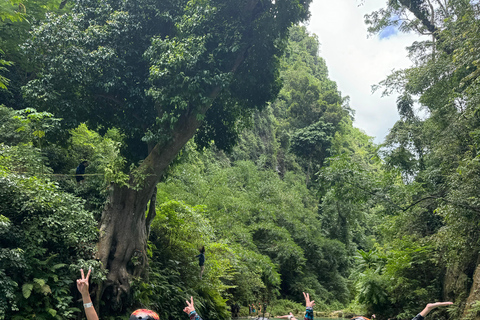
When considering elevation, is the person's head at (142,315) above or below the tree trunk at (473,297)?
below

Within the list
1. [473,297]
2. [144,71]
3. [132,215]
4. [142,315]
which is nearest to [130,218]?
[132,215]

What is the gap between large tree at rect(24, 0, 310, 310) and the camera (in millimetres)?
10219

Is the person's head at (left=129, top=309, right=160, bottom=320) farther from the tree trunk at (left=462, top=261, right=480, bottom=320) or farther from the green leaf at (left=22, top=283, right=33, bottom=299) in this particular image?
the tree trunk at (left=462, top=261, right=480, bottom=320)

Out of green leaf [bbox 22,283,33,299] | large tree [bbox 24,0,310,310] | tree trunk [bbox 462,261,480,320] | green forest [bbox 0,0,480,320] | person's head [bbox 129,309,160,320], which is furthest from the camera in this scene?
tree trunk [bbox 462,261,480,320]

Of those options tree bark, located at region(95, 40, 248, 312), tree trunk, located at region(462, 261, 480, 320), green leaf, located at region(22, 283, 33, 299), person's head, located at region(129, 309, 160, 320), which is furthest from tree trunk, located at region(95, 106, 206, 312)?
tree trunk, located at region(462, 261, 480, 320)

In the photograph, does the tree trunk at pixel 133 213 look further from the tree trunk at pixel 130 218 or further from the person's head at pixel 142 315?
the person's head at pixel 142 315

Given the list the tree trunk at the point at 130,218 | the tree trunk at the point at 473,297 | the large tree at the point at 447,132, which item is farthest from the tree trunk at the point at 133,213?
the tree trunk at the point at 473,297

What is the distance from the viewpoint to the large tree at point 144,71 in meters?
10.2

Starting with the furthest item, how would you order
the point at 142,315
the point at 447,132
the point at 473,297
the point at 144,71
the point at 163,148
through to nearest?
the point at 447,132, the point at 144,71, the point at 473,297, the point at 163,148, the point at 142,315

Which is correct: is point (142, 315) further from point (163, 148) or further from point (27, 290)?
point (163, 148)

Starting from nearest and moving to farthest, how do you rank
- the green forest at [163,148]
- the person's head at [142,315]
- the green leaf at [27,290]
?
the person's head at [142,315], the green leaf at [27,290], the green forest at [163,148]

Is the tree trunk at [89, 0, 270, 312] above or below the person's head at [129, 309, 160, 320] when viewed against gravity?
above

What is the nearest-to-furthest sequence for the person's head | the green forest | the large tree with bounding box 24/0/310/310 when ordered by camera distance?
the person's head < the green forest < the large tree with bounding box 24/0/310/310

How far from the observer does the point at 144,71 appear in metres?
11.8
